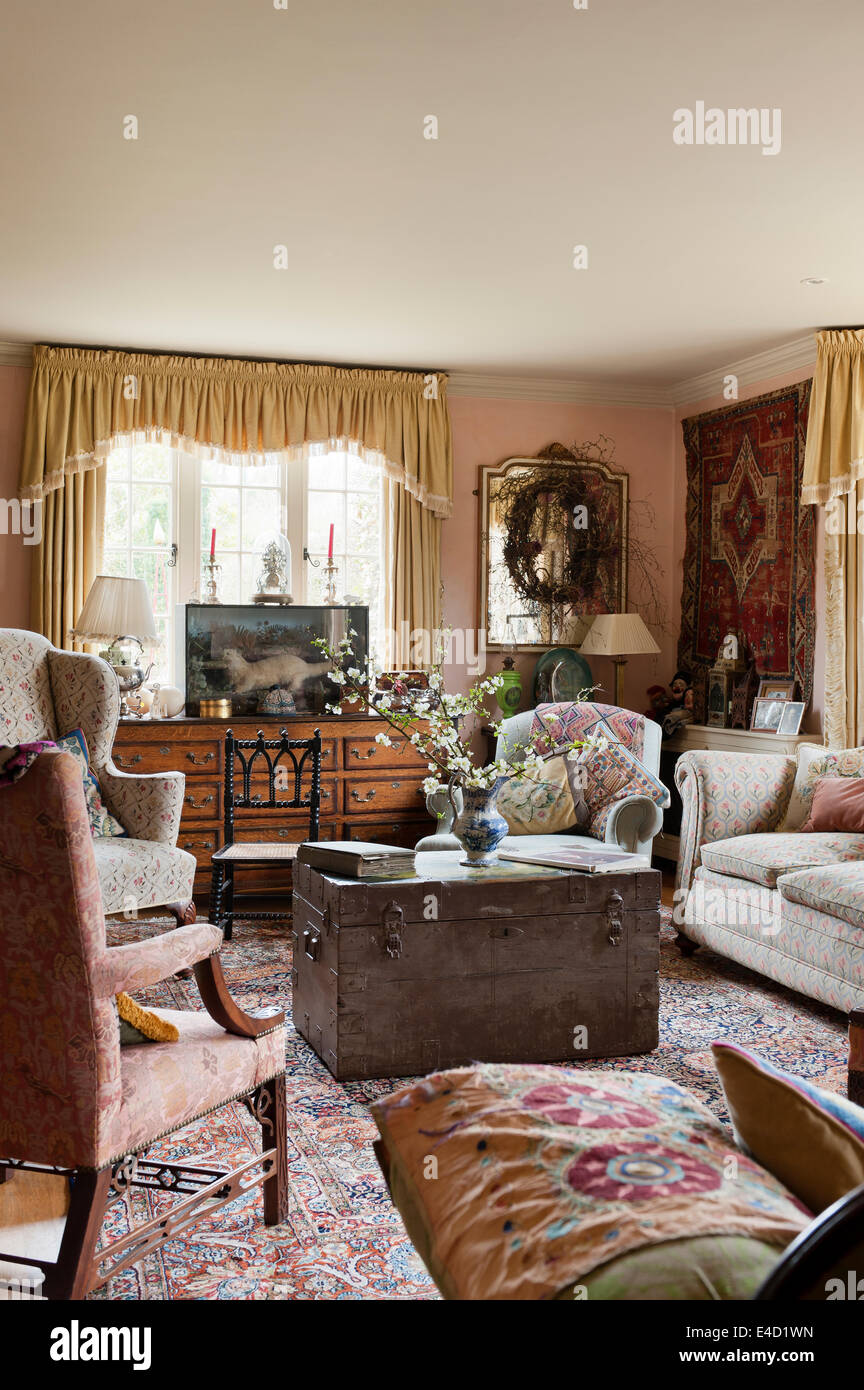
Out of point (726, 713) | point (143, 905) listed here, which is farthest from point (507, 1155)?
point (726, 713)

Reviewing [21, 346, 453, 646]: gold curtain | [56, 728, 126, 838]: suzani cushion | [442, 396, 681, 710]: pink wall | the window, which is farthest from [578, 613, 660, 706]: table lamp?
[56, 728, 126, 838]: suzani cushion

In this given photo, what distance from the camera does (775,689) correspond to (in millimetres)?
5957

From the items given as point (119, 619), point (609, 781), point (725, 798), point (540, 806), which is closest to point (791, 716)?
point (725, 798)

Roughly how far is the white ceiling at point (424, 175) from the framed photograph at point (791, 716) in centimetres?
187

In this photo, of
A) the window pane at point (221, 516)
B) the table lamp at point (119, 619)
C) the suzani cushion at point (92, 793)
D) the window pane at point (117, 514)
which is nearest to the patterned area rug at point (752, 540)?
the window pane at point (221, 516)

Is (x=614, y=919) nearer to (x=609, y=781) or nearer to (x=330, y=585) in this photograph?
(x=609, y=781)

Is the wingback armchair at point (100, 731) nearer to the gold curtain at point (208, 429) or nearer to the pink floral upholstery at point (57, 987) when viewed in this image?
the gold curtain at point (208, 429)

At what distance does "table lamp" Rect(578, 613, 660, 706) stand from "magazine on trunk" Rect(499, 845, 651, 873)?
8.82ft

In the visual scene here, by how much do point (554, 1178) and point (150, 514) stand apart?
5.40 m

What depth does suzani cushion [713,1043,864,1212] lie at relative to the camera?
129 centimetres

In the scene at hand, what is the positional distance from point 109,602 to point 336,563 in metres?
1.43

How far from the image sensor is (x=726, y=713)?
20.5ft

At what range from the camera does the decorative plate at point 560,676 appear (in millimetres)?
6434
